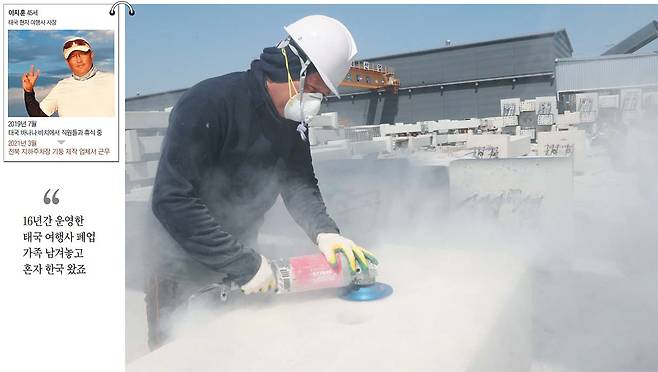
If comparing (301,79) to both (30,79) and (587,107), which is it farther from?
(587,107)

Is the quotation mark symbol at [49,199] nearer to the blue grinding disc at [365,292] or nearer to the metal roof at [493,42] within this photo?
the blue grinding disc at [365,292]

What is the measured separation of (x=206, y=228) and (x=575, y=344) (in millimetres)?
2027

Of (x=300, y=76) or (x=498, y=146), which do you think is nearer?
(x=300, y=76)

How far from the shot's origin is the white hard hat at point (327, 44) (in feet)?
6.35

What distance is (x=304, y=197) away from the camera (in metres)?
2.28

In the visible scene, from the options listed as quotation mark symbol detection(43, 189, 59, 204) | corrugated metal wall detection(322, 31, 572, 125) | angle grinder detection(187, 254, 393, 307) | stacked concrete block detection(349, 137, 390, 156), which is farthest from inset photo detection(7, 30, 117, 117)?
stacked concrete block detection(349, 137, 390, 156)

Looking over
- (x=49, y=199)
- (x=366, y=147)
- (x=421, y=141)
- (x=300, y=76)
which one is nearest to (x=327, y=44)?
(x=300, y=76)

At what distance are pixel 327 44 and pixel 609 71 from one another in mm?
2863

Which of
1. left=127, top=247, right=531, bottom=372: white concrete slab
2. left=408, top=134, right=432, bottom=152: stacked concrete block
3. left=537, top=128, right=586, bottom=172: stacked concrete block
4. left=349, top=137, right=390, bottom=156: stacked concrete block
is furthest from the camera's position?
left=408, top=134, right=432, bottom=152: stacked concrete block

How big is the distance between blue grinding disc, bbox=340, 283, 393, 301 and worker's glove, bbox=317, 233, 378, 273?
3.1 inches

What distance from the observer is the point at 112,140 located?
199cm

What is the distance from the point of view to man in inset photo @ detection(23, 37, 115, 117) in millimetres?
1961

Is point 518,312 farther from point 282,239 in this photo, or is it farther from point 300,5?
point 300,5

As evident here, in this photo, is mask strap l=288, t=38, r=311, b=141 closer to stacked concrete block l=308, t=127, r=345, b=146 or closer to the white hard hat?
the white hard hat
